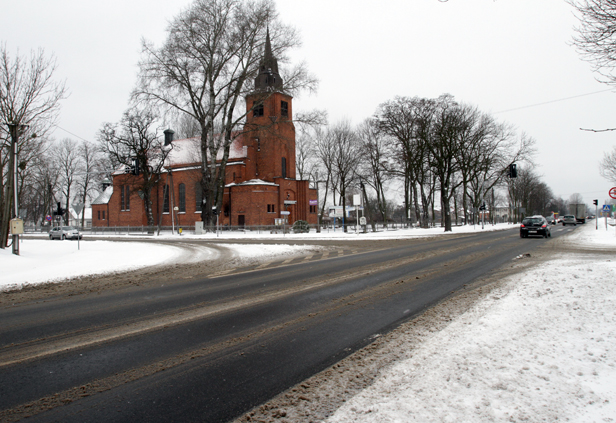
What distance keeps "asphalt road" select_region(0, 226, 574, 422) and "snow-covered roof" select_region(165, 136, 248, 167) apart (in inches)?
1875

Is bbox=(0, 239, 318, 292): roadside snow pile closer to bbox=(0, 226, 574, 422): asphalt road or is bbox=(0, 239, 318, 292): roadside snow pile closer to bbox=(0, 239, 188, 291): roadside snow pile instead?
bbox=(0, 239, 188, 291): roadside snow pile

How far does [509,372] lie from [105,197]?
7573 cm

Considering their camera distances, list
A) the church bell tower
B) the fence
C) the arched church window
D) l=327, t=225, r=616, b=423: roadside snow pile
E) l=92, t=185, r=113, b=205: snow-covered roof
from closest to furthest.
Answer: l=327, t=225, r=616, b=423: roadside snow pile < the fence < the church bell tower < the arched church window < l=92, t=185, r=113, b=205: snow-covered roof

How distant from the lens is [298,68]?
3269cm

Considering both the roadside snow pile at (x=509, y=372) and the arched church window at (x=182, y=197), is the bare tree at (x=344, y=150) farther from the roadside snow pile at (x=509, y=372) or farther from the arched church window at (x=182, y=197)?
the roadside snow pile at (x=509, y=372)

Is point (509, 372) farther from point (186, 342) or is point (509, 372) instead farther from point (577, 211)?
point (577, 211)

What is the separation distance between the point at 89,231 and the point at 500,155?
197ft

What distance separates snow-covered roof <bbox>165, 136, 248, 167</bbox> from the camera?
54688mm

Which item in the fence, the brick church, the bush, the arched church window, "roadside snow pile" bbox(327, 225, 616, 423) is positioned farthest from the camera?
the arched church window

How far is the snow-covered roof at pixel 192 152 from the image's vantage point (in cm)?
5469

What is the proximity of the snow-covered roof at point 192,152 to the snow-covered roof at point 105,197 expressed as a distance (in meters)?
16.3

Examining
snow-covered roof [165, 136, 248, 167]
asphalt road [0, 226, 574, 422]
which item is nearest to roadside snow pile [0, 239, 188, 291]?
asphalt road [0, 226, 574, 422]

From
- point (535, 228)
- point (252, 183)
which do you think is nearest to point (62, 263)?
point (535, 228)

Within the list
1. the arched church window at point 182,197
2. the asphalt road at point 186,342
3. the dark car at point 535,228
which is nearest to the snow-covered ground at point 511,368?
the asphalt road at point 186,342
